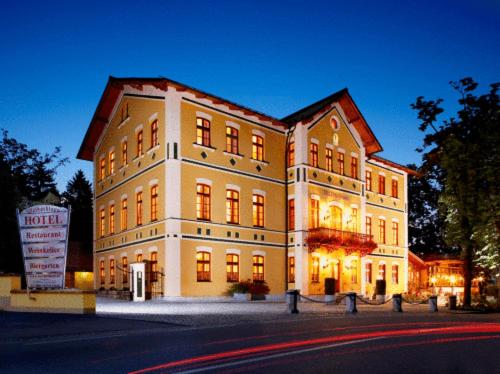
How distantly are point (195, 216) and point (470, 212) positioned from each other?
13.5m

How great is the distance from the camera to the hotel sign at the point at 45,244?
1903 cm

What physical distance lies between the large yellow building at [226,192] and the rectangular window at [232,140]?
10 centimetres

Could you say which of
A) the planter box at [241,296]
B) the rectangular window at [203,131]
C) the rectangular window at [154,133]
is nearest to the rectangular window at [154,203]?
the rectangular window at [154,133]

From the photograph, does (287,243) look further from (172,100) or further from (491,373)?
(491,373)

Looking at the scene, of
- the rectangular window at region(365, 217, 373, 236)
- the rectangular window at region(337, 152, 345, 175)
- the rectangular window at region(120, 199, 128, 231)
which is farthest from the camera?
the rectangular window at region(365, 217, 373, 236)

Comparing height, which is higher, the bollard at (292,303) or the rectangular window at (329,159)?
the rectangular window at (329,159)

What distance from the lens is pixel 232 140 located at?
3241 cm

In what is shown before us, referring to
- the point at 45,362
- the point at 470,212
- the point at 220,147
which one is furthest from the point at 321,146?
the point at 45,362

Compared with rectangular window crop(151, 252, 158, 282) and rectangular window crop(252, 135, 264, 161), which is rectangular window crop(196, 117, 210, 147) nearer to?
rectangular window crop(252, 135, 264, 161)

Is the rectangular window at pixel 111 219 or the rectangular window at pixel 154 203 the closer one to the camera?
the rectangular window at pixel 154 203

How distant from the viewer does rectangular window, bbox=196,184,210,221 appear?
30.1m

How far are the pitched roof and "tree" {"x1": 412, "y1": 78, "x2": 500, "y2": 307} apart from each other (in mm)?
6989

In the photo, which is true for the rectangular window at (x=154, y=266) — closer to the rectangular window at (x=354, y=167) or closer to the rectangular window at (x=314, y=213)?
the rectangular window at (x=314, y=213)

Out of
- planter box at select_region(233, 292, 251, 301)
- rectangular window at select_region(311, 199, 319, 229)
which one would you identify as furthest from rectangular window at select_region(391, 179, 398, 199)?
planter box at select_region(233, 292, 251, 301)
